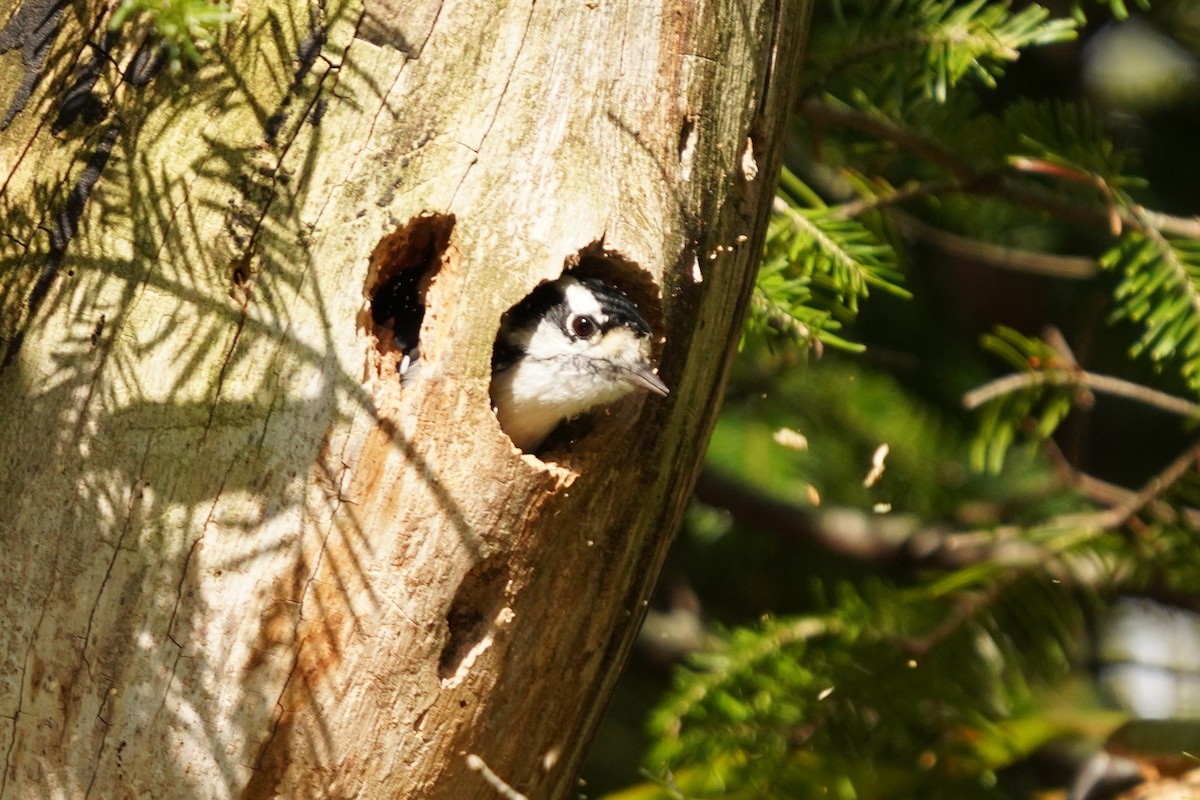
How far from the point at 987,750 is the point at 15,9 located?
2351 millimetres

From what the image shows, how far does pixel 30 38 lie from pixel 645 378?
3.43ft

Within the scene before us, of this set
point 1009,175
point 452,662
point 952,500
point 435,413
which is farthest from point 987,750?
point 435,413

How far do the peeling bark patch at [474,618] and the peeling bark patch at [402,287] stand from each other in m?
0.30

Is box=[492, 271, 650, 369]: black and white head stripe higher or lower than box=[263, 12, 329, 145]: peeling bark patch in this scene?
lower

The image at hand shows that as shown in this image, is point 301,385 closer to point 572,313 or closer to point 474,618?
point 474,618

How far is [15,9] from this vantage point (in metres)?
1.99

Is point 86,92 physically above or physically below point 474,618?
above

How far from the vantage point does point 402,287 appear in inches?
80.3

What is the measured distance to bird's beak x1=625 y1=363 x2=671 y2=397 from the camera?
6.57ft

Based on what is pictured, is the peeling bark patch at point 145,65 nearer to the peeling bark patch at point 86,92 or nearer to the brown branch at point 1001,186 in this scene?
the peeling bark patch at point 86,92

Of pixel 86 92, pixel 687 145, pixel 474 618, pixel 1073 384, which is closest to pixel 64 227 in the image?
pixel 86 92

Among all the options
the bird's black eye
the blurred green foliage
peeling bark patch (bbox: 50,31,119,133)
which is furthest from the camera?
the blurred green foliage

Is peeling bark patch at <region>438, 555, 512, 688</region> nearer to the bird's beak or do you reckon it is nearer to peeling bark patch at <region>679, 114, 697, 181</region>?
the bird's beak

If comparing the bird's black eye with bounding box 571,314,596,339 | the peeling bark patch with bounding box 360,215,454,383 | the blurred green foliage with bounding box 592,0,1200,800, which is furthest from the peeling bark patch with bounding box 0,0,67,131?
the blurred green foliage with bounding box 592,0,1200,800
